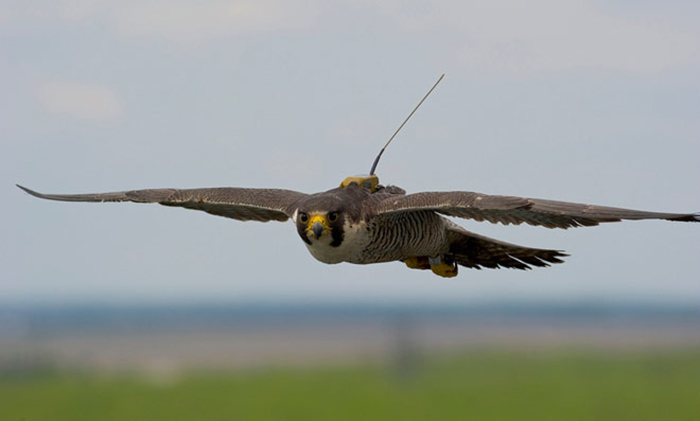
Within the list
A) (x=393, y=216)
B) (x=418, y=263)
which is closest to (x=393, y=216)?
(x=393, y=216)

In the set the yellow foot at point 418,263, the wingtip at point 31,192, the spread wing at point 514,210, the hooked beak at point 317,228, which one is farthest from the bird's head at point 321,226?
the wingtip at point 31,192

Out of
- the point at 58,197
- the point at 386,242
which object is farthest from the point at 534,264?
the point at 58,197

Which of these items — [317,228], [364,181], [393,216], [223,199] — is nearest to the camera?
[317,228]

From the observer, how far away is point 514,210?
33.3 feet

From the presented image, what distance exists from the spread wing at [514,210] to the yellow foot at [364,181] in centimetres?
55

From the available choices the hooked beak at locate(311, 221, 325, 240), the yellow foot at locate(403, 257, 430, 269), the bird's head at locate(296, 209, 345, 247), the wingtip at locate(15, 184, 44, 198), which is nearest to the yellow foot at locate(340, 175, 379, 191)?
the bird's head at locate(296, 209, 345, 247)

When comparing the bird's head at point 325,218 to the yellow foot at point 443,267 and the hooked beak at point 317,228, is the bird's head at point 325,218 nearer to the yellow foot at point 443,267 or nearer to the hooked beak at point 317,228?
the hooked beak at point 317,228

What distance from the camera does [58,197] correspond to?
1261 cm

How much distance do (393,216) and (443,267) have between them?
158cm

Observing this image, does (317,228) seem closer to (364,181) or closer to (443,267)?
(364,181)

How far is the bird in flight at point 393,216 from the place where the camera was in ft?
32.4

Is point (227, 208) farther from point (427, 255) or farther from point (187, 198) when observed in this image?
point (427, 255)

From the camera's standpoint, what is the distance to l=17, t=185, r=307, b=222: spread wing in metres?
11.4

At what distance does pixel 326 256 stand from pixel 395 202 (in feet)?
2.98
